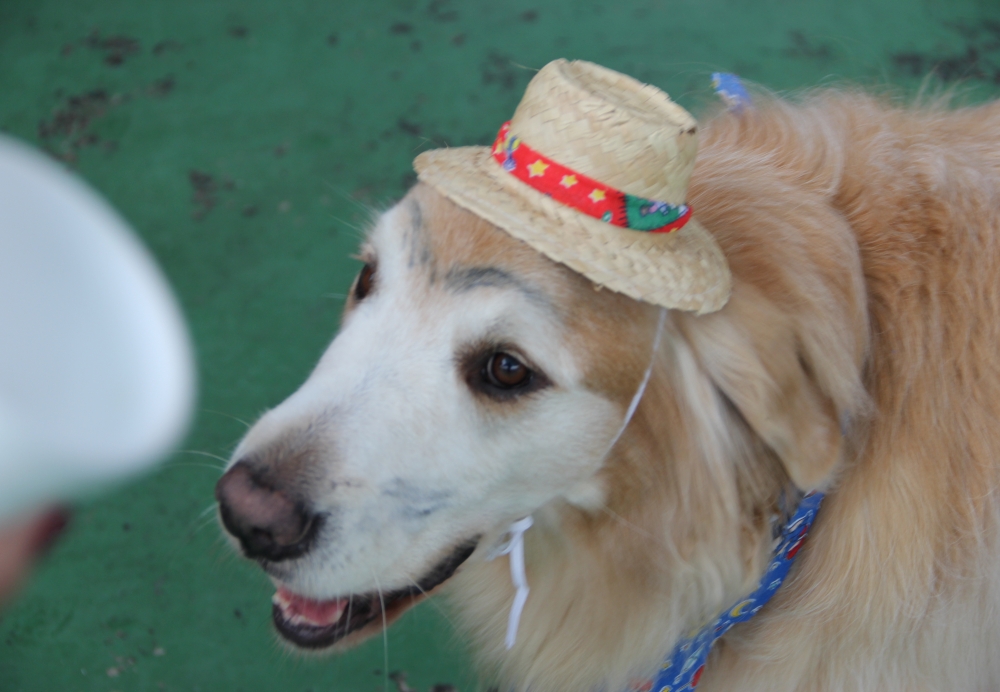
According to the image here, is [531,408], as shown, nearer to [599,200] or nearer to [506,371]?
[506,371]

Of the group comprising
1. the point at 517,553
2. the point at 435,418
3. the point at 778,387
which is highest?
the point at 778,387

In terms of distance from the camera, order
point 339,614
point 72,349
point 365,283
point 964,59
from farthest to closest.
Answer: point 964,59 → point 365,283 → point 339,614 → point 72,349

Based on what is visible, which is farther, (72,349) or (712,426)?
(712,426)

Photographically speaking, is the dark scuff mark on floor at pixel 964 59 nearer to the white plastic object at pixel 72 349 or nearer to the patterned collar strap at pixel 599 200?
the patterned collar strap at pixel 599 200

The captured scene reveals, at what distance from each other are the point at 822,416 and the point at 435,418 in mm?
686

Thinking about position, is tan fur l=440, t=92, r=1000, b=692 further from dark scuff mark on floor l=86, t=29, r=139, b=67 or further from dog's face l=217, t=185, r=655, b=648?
dark scuff mark on floor l=86, t=29, r=139, b=67

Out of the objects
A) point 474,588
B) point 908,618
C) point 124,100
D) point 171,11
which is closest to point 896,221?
point 908,618

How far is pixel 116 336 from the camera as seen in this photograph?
91cm

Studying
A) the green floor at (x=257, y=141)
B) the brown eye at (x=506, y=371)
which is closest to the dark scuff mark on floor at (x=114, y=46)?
the green floor at (x=257, y=141)

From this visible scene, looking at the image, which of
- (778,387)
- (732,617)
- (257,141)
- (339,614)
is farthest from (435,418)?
(257,141)

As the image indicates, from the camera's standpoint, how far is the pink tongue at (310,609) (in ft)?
5.03

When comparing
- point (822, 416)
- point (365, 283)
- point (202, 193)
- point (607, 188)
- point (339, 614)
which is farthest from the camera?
point (202, 193)

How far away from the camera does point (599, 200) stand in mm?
1286

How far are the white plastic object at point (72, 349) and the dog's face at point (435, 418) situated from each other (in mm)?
366
